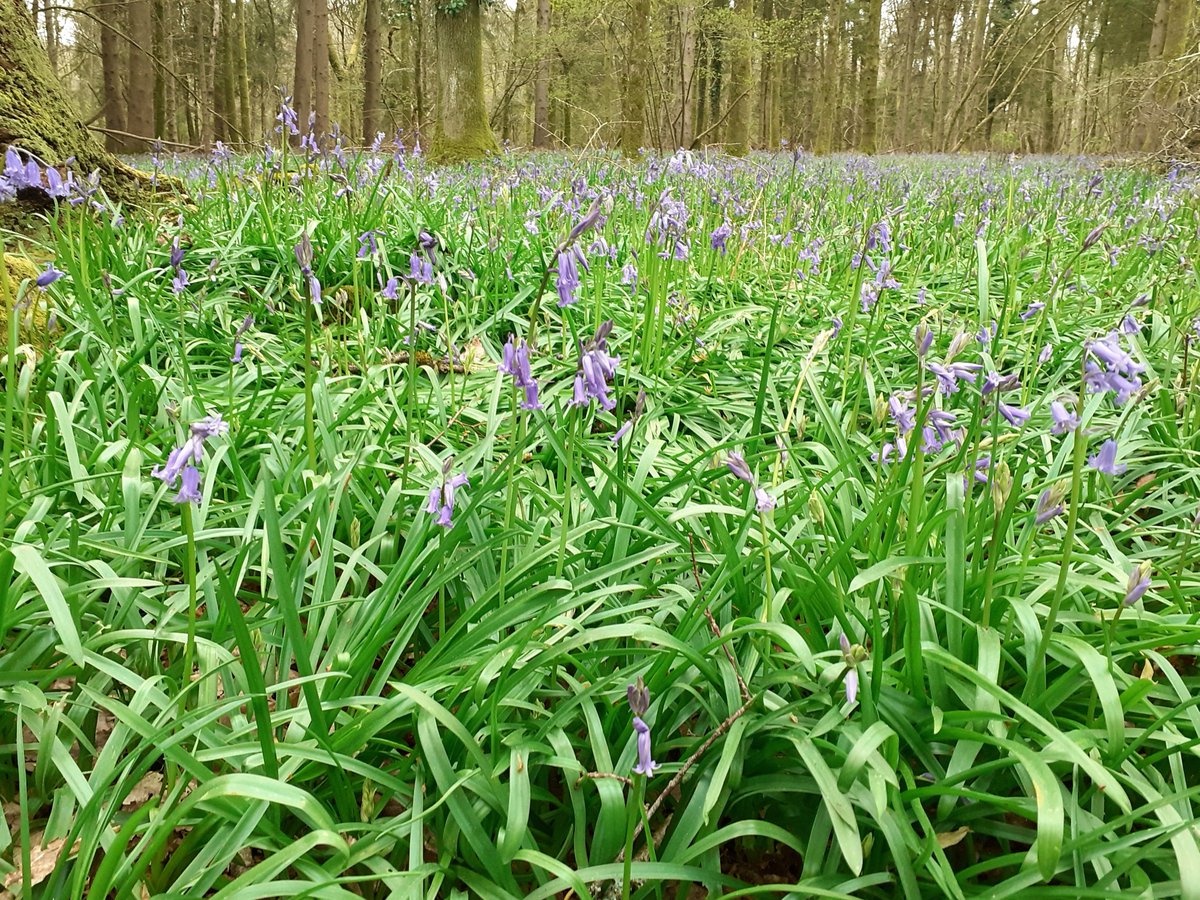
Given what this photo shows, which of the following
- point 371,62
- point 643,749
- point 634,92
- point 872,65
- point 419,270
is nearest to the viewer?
point 643,749

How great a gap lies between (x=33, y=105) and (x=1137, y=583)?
475 cm

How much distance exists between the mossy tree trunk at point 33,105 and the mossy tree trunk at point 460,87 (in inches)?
321

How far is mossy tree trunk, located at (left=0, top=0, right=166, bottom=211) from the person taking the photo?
3.47 metres

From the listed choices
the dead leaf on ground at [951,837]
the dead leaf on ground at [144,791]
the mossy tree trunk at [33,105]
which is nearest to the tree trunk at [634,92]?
the mossy tree trunk at [33,105]

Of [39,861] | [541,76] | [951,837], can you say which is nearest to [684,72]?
[951,837]

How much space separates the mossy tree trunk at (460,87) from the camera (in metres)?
11.8

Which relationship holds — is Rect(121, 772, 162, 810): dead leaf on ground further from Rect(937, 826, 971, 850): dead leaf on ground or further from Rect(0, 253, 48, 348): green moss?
Rect(0, 253, 48, 348): green moss

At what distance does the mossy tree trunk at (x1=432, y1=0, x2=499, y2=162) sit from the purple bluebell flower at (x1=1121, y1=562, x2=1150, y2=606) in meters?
11.8

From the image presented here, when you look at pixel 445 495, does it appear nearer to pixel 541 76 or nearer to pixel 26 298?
pixel 26 298

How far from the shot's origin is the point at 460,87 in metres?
11.9

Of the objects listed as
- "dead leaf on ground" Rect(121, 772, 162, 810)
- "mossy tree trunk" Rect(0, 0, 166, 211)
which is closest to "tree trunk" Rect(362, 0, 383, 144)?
"mossy tree trunk" Rect(0, 0, 166, 211)

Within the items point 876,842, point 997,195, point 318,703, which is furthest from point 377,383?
point 997,195

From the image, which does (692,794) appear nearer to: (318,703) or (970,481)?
(318,703)

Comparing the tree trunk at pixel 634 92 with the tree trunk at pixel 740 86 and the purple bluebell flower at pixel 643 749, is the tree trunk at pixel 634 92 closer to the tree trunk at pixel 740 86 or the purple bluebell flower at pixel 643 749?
the tree trunk at pixel 740 86
